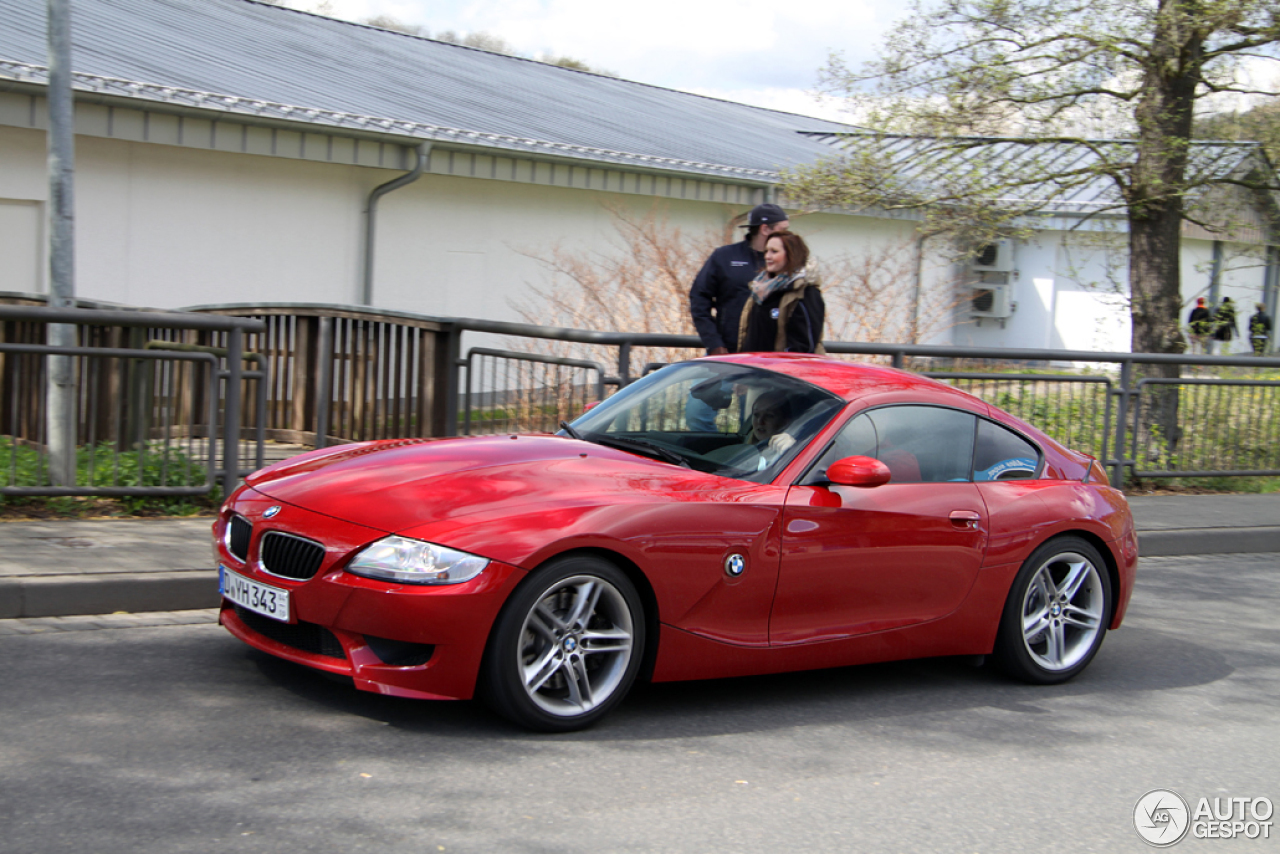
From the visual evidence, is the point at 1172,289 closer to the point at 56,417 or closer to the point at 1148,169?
the point at 1148,169

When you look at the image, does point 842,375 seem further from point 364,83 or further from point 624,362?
point 364,83

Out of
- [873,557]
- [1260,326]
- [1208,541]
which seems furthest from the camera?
[1260,326]

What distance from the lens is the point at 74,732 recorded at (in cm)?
434

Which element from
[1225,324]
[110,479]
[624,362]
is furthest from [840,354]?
[1225,324]

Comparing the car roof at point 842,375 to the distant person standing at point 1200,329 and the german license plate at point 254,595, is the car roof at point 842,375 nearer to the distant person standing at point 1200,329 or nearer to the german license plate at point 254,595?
the german license plate at point 254,595

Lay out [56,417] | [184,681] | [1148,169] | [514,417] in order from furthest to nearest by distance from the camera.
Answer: [1148,169] < [514,417] < [56,417] < [184,681]

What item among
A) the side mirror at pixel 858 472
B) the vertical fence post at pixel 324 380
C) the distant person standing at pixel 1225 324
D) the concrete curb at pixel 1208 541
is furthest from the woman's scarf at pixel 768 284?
the distant person standing at pixel 1225 324

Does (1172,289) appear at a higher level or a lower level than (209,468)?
higher

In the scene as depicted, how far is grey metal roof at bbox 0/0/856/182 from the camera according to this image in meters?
13.8

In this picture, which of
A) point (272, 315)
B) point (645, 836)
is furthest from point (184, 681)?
point (272, 315)

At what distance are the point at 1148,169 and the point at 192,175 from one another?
10.3 metres

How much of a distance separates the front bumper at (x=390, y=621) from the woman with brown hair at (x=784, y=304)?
402cm

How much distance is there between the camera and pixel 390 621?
14.2ft

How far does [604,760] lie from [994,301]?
26673 mm
